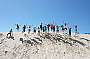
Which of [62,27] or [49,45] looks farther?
[62,27]

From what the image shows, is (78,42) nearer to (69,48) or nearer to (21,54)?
(69,48)

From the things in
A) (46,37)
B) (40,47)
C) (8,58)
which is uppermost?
(46,37)

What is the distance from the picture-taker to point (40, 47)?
981 inches

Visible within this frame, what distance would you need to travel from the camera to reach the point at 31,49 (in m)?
24.1

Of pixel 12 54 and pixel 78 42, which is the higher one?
pixel 78 42

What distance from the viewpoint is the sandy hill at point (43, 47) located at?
22688 mm

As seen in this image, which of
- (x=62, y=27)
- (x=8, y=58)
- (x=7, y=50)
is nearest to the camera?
(x=8, y=58)

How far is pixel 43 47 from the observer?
25031 mm

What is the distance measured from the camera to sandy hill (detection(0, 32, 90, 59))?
22688mm

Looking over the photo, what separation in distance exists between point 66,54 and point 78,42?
5.91 meters

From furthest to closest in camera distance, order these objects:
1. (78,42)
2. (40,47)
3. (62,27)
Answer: (62,27)
(78,42)
(40,47)

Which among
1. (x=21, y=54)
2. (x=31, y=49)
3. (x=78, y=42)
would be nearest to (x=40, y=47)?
(x=31, y=49)

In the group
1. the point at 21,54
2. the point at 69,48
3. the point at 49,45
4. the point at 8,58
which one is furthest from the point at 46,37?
the point at 8,58

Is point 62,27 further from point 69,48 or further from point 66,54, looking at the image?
point 66,54
